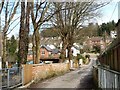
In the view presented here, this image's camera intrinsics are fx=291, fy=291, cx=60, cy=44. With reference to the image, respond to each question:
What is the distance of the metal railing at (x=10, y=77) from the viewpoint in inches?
574

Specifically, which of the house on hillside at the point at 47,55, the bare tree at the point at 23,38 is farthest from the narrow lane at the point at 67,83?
the house on hillside at the point at 47,55

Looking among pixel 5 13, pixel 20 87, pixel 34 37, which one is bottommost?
pixel 20 87

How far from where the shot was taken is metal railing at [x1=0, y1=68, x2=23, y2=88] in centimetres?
1459

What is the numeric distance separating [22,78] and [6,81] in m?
2.55

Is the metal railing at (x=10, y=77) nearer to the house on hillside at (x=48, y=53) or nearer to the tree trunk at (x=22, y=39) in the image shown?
the tree trunk at (x=22, y=39)

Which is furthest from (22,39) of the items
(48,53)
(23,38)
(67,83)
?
(48,53)

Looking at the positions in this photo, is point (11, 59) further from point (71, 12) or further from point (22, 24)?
point (22, 24)

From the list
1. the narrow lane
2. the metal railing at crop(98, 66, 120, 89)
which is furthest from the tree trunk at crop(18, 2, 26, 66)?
the metal railing at crop(98, 66, 120, 89)

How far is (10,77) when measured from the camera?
1514cm

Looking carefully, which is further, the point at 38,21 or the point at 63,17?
the point at 63,17

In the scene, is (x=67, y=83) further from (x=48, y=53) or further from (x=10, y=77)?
(x=48, y=53)

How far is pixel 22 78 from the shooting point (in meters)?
17.3

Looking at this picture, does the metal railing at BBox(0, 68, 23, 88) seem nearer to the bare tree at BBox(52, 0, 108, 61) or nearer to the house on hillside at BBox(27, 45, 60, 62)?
the bare tree at BBox(52, 0, 108, 61)

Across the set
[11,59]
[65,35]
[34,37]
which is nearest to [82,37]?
[65,35]
